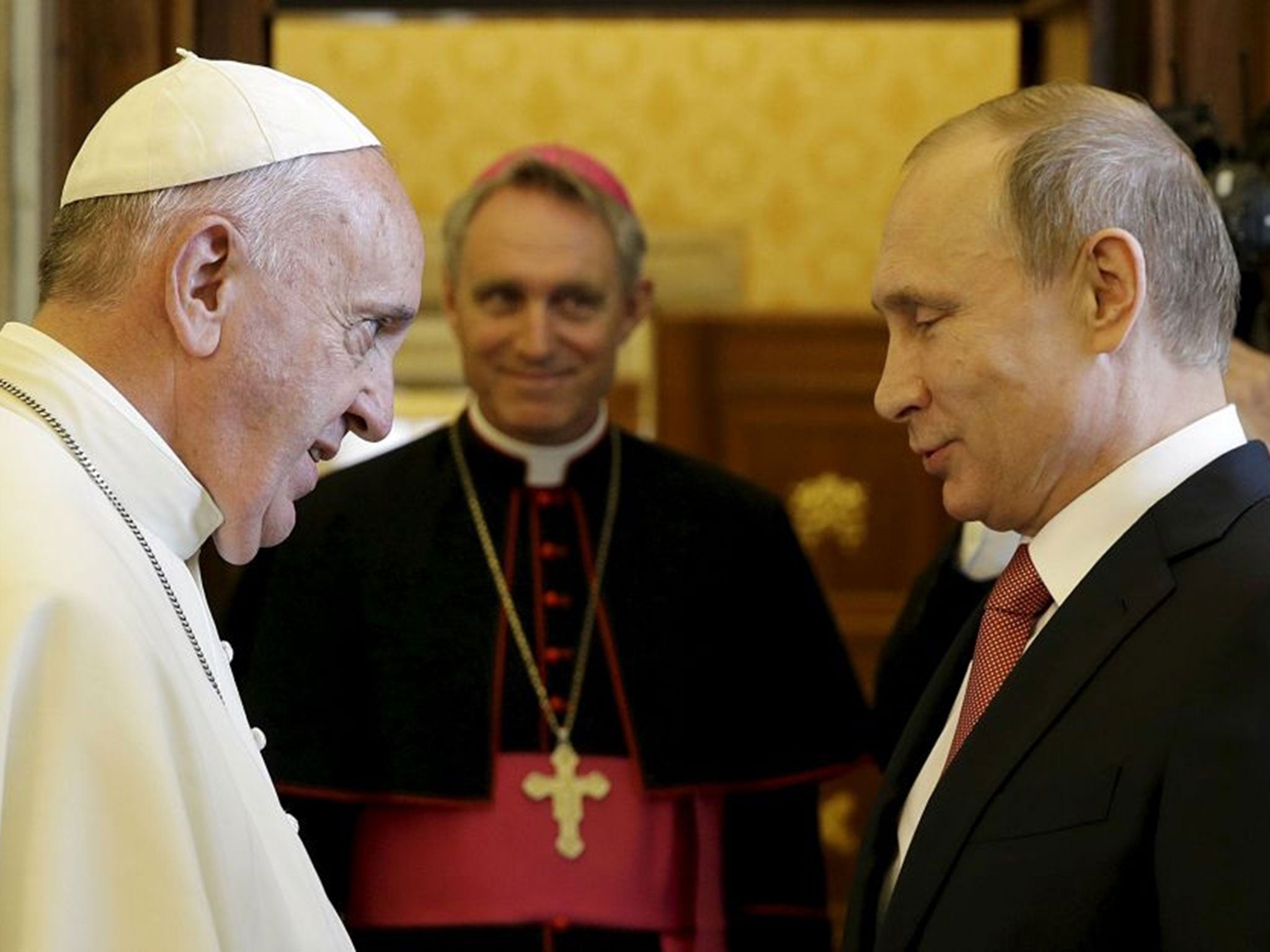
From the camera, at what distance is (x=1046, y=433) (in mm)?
2145

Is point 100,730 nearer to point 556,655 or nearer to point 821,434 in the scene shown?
point 556,655

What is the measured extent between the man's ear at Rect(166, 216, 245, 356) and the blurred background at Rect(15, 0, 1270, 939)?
5.41ft

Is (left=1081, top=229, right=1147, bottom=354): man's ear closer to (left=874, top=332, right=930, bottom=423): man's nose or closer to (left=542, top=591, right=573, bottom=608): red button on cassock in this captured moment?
(left=874, top=332, right=930, bottom=423): man's nose

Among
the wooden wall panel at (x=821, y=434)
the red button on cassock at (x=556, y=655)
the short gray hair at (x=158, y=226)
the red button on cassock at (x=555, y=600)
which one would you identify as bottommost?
the wooden wall panel at (x=821, y=434)

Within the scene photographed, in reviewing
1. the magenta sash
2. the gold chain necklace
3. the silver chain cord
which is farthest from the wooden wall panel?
the silver chain cord

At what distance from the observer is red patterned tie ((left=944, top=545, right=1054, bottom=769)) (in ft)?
7.21

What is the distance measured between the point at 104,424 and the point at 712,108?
683cm

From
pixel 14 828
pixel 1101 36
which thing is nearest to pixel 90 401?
pixel 14 828

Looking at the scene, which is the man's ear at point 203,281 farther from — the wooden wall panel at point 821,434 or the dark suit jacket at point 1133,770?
the wooden wall panel at point 821,434

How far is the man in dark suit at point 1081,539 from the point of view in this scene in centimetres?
186

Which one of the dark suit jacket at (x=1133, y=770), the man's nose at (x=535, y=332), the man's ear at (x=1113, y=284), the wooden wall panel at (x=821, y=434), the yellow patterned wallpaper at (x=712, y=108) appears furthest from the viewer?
the yellow patterned wallpaper at (x=712, y=108)

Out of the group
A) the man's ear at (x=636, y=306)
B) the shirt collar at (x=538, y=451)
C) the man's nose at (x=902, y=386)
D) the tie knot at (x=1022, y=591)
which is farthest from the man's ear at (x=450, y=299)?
the tie knot at (x=1022, y=591)

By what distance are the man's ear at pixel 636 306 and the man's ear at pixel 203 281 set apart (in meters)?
1.71

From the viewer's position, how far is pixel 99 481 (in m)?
1.81
